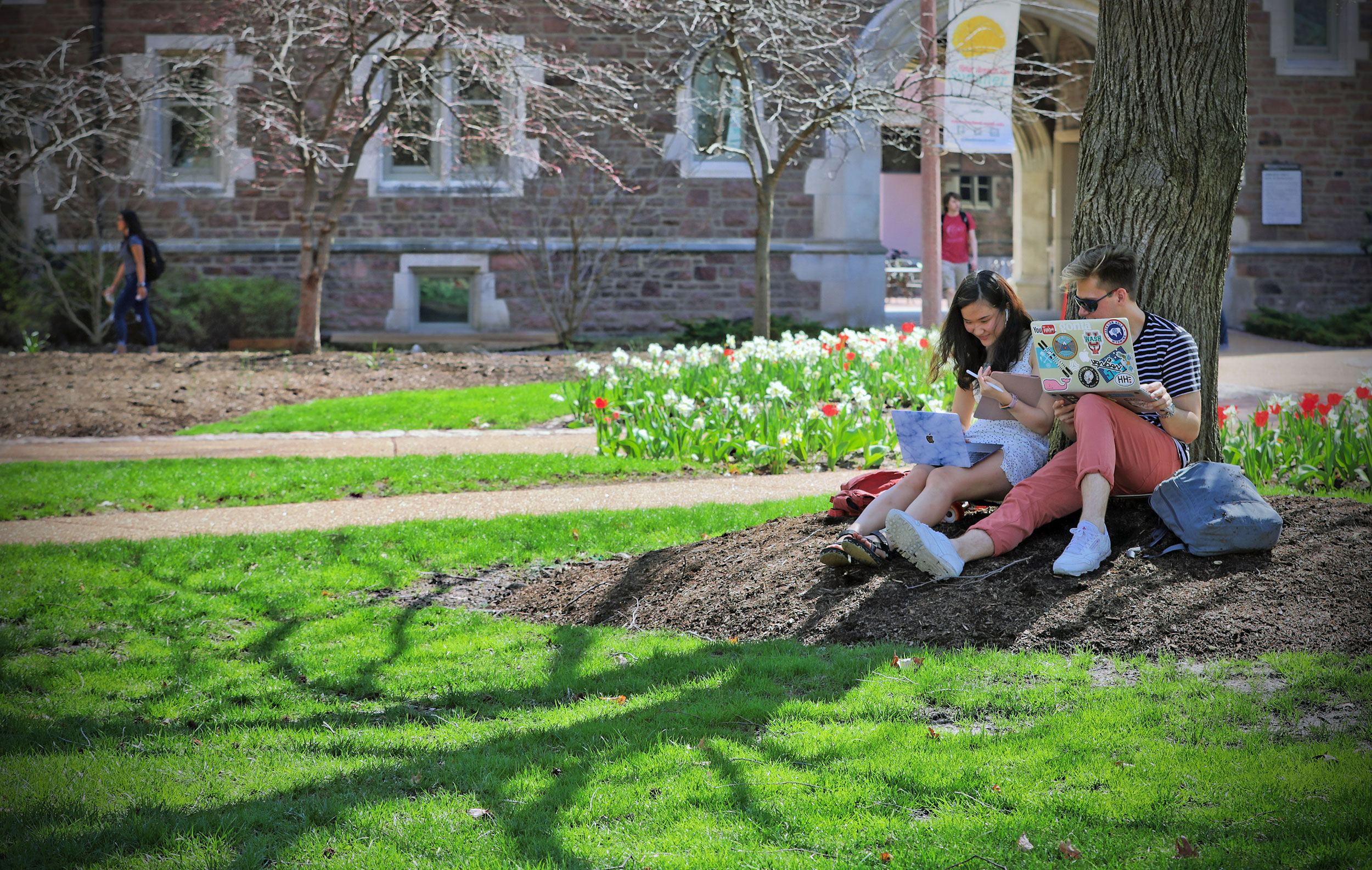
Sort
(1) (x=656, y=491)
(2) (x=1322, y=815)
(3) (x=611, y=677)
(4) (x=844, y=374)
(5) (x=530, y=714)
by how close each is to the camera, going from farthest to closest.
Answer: (4) (x=844, y=374)
(1) (x=656, y=491)
(3) (x=611, y=677)
(5) (x=530, y=714)
(2) (x=1322, y=815)

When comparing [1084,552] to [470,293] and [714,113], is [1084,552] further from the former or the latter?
[470,293]

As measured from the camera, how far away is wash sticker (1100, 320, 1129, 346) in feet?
12.7

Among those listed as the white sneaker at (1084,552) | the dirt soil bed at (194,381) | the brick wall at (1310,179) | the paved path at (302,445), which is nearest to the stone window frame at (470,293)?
the dirt soil bed at (194,381)

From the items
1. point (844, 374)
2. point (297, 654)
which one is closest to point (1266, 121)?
point (844, 374)

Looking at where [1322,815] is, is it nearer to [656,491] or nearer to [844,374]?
[656,491]

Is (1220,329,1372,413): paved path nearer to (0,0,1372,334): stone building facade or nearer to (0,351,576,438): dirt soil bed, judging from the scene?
(0,0,1372,334): stone building facade

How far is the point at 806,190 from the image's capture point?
16.2m

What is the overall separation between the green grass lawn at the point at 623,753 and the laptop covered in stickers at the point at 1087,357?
0.99 meters

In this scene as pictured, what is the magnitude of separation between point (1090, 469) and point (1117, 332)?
1.61 ft

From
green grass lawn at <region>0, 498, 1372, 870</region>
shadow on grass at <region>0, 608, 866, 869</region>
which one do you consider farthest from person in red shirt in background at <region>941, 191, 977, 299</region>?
shadow on grass at <region>0, 608, 866, 869</region>

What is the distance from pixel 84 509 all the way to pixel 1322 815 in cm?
616

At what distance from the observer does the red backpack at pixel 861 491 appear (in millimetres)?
4742

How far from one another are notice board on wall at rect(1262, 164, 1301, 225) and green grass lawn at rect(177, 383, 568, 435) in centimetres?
1311

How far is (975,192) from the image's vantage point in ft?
127
